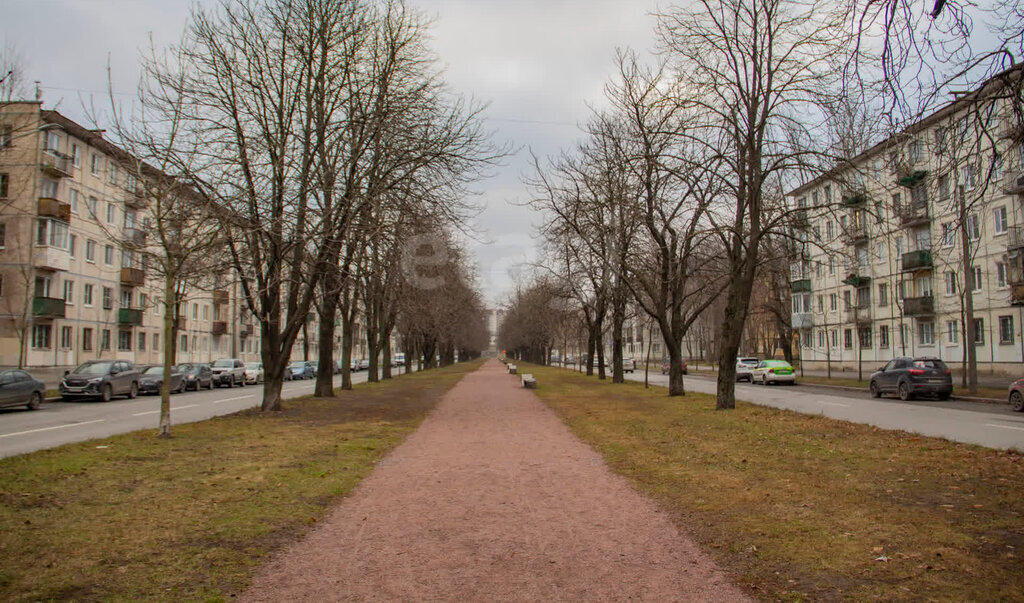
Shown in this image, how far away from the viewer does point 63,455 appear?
10695 mm

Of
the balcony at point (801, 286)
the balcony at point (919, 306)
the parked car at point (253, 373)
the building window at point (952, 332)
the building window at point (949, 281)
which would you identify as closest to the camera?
the building window at point (949, 281)

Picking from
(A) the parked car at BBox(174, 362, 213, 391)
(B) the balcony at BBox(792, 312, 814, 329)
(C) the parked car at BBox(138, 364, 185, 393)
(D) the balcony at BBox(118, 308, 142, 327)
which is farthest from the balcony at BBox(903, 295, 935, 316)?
(D) the balcony at BBox(118, 308, 142, 327)

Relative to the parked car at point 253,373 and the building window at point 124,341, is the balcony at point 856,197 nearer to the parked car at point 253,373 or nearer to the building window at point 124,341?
the parked car at point 253,373

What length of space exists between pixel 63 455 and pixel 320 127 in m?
11.5

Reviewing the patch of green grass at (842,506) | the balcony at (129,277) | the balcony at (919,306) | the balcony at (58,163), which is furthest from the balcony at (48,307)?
the balcony at (919,306)

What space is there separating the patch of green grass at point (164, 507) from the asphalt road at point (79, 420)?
1.98 metres

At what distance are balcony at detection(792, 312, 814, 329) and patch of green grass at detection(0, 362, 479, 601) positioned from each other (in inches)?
2065

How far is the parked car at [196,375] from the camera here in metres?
36.8

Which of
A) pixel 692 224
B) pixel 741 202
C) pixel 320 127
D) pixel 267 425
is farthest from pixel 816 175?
pixel 267 425

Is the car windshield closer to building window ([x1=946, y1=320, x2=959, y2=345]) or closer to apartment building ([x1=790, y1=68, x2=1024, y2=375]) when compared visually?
apartment building ([x1=790, y1=68, x2=1024, y2=375])

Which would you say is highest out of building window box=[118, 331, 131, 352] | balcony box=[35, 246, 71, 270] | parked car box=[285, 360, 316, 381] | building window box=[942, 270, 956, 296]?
balcony box=[35, 246, 71, 270]

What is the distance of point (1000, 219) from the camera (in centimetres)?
3712

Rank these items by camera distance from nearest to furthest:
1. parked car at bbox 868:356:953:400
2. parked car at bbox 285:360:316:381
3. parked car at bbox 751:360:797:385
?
parked car at bbox 868:356:953:400 → parked car at bbox 751:360:797:385 → parked car at bbox 285:360:316:381

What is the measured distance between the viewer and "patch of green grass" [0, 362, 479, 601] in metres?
4.93
